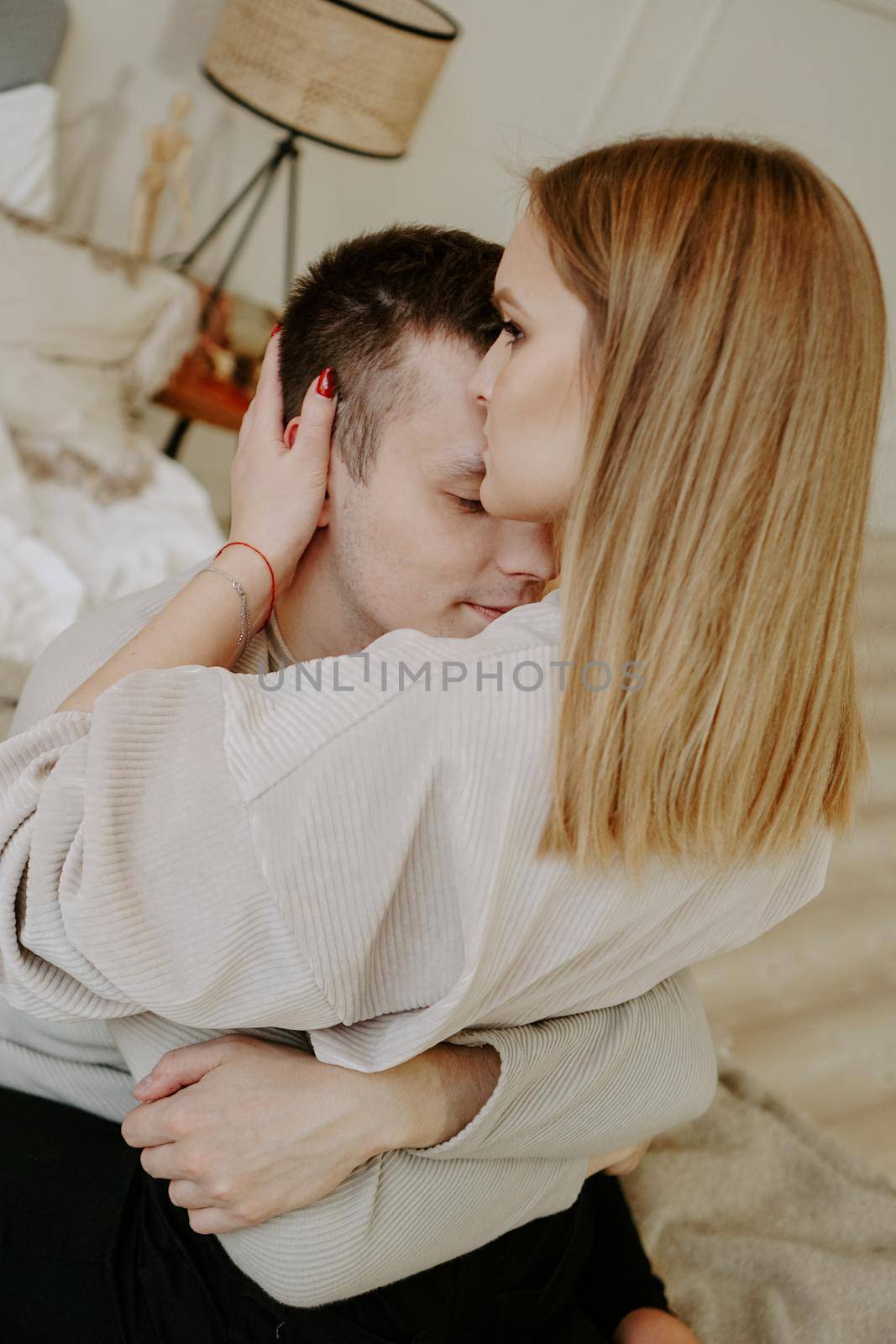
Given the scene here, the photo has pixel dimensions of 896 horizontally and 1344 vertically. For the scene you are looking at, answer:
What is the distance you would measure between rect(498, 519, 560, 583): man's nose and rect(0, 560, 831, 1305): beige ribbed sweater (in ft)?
1.38

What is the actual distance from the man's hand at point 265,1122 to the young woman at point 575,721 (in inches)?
2.3

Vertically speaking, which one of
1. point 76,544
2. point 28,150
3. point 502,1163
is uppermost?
point 28,150

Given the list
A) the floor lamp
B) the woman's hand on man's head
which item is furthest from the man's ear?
the floor lamp

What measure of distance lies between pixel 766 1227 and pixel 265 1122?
0.74m

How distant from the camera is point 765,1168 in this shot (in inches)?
54.9

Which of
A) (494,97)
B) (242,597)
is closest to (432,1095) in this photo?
(242,597)

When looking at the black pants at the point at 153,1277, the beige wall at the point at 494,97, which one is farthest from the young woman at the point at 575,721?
the beige wall at the point at 494,97

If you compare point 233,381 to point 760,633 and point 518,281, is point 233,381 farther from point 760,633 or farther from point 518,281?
point 760,633

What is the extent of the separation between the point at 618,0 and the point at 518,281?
3120 mm

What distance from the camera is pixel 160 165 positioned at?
3.07 m

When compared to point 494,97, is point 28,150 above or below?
below

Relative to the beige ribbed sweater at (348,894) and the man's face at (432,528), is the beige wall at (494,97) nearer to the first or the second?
the man's face at (432,528)

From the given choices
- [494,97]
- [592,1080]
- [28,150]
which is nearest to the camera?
[592,1080]

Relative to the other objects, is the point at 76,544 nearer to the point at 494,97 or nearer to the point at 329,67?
the point at 329,67
